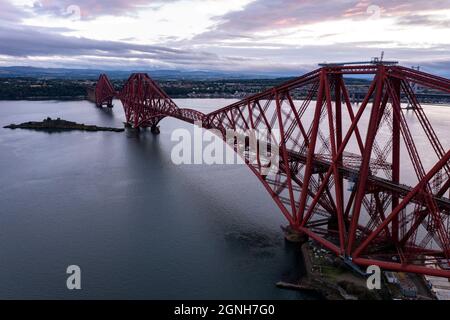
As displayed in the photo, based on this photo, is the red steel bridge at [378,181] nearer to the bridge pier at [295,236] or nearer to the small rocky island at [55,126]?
the bridge pier at [295,236]

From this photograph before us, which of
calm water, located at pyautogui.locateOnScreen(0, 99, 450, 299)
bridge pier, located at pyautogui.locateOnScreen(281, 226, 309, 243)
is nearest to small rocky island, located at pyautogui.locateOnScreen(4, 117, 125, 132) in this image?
calm water, located at pyautogui.locateOnScreen(0, 99, 450, 299)

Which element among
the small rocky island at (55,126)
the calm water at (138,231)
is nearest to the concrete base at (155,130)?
the small rocky island at (55,126)

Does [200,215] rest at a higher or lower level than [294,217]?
lower

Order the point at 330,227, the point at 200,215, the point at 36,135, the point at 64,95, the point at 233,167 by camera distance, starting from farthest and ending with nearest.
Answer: the point at 64,95 < the point at 36,135 < the point at 233,167 < the point at 200,215 < the point at 330,227

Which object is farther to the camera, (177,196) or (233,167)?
(233,167)

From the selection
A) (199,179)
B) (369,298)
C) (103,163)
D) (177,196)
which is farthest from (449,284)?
(103,163)

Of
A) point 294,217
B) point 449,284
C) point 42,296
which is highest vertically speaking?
point 294,217

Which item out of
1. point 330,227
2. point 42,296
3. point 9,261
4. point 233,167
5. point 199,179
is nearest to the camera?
point 42,296

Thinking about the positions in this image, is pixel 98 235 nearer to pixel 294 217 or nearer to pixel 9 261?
pixel 9 261
